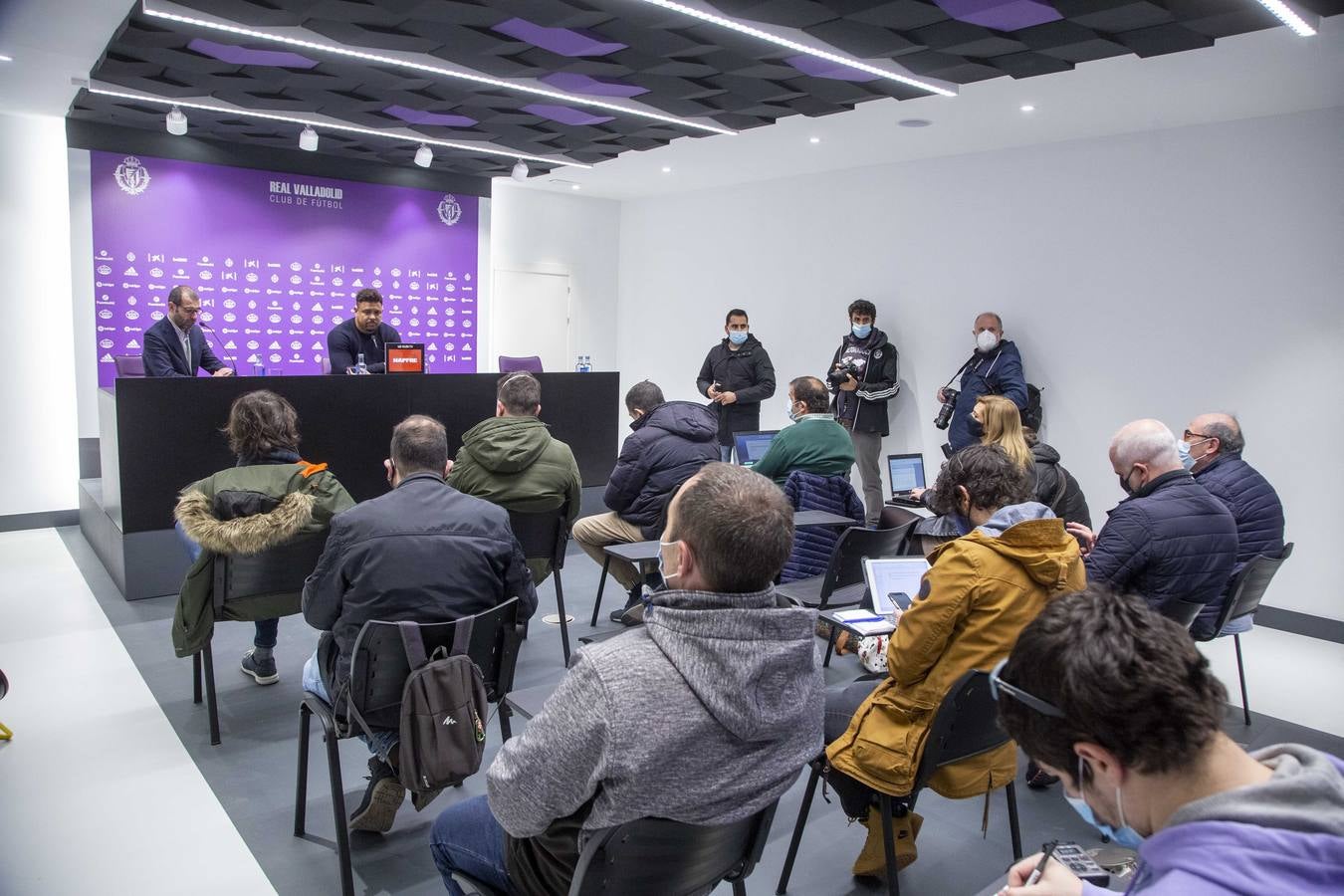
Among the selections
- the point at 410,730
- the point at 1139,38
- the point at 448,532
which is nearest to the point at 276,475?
the point at 448,532

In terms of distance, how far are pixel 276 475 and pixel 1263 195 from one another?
581cm

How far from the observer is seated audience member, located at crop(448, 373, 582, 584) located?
3.89 m

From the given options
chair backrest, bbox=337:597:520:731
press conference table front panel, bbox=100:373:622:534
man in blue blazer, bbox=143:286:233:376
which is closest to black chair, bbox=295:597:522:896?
chair backrest, bbox=337:597:520:731

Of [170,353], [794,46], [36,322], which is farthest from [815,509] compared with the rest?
[36,322]

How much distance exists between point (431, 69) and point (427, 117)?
155 cm

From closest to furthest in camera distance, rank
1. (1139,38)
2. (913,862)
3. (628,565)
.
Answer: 1. (913,862)
2. (1139,38)
3. (628,565)

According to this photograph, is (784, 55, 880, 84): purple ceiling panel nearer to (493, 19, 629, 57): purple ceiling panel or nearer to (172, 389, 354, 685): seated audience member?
(493, 19, 629, 57): purple ceiling panel

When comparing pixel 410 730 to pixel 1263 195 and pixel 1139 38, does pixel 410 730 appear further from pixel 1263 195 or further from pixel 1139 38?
pixel 1263 195

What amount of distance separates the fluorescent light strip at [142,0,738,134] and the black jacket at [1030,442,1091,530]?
3402mm

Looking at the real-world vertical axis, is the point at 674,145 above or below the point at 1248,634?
above

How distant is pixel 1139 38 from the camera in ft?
13.2

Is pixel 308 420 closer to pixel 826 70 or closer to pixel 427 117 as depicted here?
pixel 427 117

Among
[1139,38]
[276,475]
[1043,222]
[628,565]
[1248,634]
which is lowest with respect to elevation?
[1248,634]

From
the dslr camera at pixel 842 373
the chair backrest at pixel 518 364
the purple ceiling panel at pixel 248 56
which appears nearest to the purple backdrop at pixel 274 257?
the chair backrest at pixel 518 364
